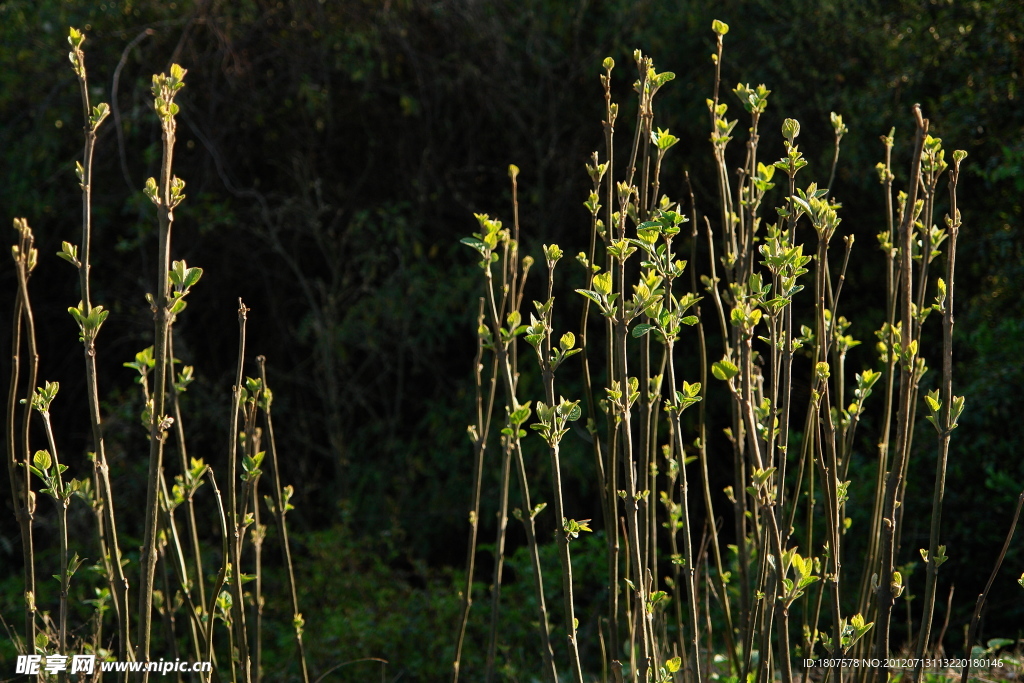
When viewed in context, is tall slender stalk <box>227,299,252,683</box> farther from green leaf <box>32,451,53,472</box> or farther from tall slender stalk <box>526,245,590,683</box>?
tall slender stalk <box>526,245,590,683</box>

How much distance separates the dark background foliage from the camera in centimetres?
344

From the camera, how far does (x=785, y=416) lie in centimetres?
127

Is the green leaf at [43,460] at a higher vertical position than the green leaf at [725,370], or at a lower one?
lower

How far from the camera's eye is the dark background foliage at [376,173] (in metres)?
3.44

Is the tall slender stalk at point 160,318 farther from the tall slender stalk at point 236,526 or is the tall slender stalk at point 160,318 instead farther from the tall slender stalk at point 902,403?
the tall slender stalk at point 902,403

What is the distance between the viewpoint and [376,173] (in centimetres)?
407

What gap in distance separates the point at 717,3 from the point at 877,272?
1.29 metres

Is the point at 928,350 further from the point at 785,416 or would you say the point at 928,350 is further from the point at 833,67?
the point at 785,416

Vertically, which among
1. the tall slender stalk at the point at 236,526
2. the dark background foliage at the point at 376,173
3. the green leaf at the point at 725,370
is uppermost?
the dark background foliage at the point at 376,173

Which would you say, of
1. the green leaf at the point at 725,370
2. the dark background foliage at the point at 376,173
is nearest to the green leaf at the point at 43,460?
the green leaf at the point at 725,370

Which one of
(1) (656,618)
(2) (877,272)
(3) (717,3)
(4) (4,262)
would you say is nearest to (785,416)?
(1) (656,618)

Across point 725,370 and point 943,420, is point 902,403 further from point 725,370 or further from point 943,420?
point 725,370

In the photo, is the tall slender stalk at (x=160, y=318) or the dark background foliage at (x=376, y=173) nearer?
the tall slender stalk at (x=160, y=318)

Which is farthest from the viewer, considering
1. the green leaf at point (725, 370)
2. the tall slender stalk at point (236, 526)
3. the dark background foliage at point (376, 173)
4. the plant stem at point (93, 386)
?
the dark background foliage at point (376, 173)
